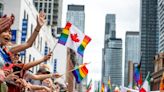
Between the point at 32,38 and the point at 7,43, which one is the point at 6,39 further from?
the point at 32,38

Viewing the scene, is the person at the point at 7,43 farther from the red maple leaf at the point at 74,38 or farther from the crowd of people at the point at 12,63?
the red maple leaf at the point at 74,38

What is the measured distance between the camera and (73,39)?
47.9 feet

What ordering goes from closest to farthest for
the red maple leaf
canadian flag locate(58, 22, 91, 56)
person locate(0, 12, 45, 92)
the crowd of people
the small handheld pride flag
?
1. person locate(0, 12, 45, 92)
2. the crowd of people
3. canadian flag locate(58, 22, 91, 56)
4. the red maple leaf
5. the small handheld pride flag

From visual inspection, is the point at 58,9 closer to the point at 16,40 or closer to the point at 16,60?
the point at 16,40

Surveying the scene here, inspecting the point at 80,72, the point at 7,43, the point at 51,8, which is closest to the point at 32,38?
the point at 7,43

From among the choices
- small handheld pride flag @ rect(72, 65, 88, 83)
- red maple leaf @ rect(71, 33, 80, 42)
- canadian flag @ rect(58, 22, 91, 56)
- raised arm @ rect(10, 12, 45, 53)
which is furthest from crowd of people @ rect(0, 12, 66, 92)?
small handheld pride flag @ rect(72, 65, 88, 83)

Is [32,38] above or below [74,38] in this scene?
above

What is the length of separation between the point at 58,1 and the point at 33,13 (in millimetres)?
98181

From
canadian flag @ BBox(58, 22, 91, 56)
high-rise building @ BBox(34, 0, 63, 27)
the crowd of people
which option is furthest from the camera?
high-rise building @ BBox(34, 0, 63, 27)

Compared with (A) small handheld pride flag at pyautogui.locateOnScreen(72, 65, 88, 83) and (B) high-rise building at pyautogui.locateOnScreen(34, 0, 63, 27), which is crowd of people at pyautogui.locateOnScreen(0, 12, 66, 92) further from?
(B) high-rise building at pyautogui.locateOnScreen(34, 0, 63, 27)

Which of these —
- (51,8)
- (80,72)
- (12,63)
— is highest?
(51,8)

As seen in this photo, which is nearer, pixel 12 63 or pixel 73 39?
pixel 12 63

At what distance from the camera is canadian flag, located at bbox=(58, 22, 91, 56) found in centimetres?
1423

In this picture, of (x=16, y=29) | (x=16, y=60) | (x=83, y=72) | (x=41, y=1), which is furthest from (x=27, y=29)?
(x=41, y=1)
